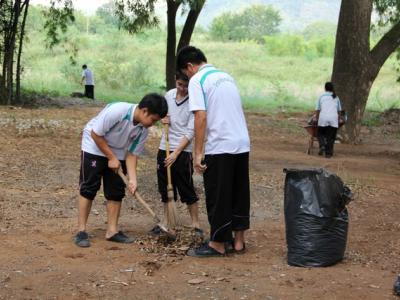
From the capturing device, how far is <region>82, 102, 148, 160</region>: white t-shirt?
5.15 metres

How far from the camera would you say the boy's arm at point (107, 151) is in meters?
5.17

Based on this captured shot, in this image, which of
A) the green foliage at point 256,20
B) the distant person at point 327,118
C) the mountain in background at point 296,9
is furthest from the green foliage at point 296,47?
the mountain in background at point 296,9

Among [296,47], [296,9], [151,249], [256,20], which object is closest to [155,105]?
[151,249]

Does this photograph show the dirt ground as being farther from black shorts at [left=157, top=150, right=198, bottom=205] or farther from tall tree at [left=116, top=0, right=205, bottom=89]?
tall tree at [left=116, top=0, right=205, bottom=89]

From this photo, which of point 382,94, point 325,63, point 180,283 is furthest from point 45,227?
point 325,63

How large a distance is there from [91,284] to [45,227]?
1772 mm

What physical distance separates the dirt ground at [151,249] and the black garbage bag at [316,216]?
116mm

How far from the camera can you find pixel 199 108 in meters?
4.86

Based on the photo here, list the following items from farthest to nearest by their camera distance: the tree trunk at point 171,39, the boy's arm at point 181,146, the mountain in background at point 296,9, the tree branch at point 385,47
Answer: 1. the mountain in background at point 296,9
2. the tree trunk at point 171,39
3. the tree branch at point 385,47
4. the boy's arm at point 181,146

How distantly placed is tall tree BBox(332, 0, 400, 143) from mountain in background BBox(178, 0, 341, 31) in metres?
143

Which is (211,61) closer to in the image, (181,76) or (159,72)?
(159,72)

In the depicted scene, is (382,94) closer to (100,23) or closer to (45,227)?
(45,227)

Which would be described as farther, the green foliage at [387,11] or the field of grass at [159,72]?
the field of grass at [159,72]

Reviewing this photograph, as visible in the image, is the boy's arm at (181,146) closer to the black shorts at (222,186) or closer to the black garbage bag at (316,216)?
the black shorts at (222,186)
